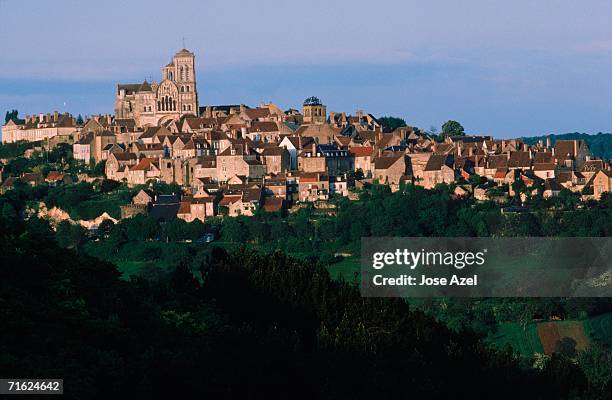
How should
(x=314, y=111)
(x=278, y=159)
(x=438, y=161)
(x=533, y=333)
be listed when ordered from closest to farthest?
(x=533, y=333), (x=438, y=161), (x=278, y=159), (x=314, y=111)

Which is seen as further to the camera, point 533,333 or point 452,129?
point 452,129

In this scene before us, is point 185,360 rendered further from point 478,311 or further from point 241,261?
point 478,311

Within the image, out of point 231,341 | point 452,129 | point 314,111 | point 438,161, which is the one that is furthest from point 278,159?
point 231,341

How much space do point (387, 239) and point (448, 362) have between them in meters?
35.4

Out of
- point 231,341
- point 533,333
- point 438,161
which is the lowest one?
point 533,333

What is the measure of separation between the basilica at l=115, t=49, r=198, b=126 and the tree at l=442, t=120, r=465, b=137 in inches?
505

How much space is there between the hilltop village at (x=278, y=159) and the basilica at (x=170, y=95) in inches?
2.5

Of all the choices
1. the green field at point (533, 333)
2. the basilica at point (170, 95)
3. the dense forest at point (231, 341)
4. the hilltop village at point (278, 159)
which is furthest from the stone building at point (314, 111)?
the dense forest at point (231, 341)

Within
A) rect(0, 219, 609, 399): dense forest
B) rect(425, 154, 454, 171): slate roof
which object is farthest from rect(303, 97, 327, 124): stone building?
rect(0, 219, 609, 399): dense forest

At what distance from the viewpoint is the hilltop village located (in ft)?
222

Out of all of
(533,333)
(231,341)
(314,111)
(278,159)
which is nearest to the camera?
(231,341)

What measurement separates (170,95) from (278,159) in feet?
42.2

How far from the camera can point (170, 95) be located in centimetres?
8150

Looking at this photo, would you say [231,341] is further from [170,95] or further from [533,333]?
[170,95]
